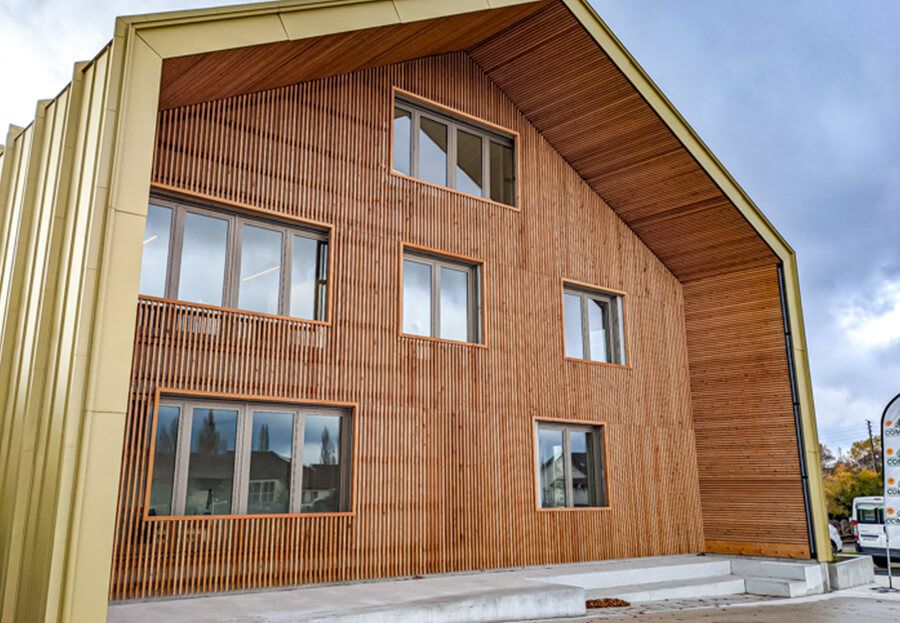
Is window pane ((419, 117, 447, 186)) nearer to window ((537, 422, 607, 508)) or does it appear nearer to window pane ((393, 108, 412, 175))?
window pane ((393, 108, 412, 175))

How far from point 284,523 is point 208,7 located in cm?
537

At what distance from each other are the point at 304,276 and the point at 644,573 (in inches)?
243

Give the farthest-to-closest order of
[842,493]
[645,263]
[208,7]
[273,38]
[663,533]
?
[842,493]
[645,263]
[663,533]
[273,38]
[208,7]

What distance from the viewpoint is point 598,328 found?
12016 millimetres

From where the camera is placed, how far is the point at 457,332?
399 inches

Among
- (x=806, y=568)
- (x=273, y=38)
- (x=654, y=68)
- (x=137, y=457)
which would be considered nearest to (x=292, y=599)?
(x=137, y=457)

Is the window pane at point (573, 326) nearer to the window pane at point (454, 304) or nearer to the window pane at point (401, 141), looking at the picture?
the window pane at point (454, 304)

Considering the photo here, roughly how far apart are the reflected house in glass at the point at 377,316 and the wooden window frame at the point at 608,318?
5cm

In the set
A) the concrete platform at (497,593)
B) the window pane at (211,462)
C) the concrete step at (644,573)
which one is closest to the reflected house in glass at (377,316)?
the window pane at (211,462)

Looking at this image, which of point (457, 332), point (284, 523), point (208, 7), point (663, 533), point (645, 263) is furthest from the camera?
point (645, 263)

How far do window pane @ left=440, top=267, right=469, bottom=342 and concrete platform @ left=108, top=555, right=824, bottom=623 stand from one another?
3.24 meters

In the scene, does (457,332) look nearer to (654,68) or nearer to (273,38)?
(273,38)

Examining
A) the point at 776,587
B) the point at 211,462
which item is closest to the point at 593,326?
the point at 776,587

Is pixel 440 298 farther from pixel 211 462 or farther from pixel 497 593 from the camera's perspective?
pixel 497 593
